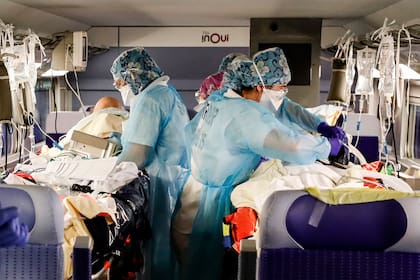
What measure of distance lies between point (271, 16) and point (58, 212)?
2756mm

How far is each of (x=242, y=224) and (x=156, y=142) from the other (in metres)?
1.20

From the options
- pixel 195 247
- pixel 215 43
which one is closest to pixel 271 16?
pixel 215 43

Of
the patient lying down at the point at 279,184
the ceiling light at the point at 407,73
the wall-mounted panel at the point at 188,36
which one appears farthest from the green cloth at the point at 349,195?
the wall-mounted panel at the point at 188,36

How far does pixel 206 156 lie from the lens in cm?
274

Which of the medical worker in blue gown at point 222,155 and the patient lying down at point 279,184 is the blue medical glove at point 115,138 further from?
the patient lying down at point 279,184

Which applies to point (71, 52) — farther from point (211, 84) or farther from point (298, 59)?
point (298, 59)

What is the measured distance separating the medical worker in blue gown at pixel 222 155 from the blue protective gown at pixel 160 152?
20 centimetres

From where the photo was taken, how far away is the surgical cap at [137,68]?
10.8 ft

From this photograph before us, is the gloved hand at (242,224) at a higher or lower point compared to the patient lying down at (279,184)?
lower

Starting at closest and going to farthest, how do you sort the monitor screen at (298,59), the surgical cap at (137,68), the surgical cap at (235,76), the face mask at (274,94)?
1. the surgical cap at (235,76)
2. the face mask at (274,94)
3. the surgical cap at (137,68)
4. the monitor screen at (298,59)

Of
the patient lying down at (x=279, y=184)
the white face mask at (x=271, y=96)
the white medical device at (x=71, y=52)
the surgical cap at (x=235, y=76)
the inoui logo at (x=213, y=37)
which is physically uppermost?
the inoui logo at (x=213, y=37)

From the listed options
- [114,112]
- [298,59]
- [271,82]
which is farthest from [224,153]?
[298,59]

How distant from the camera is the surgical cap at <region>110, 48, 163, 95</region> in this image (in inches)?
130

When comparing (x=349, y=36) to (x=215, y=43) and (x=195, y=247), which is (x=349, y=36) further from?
(x=195, y=247)
